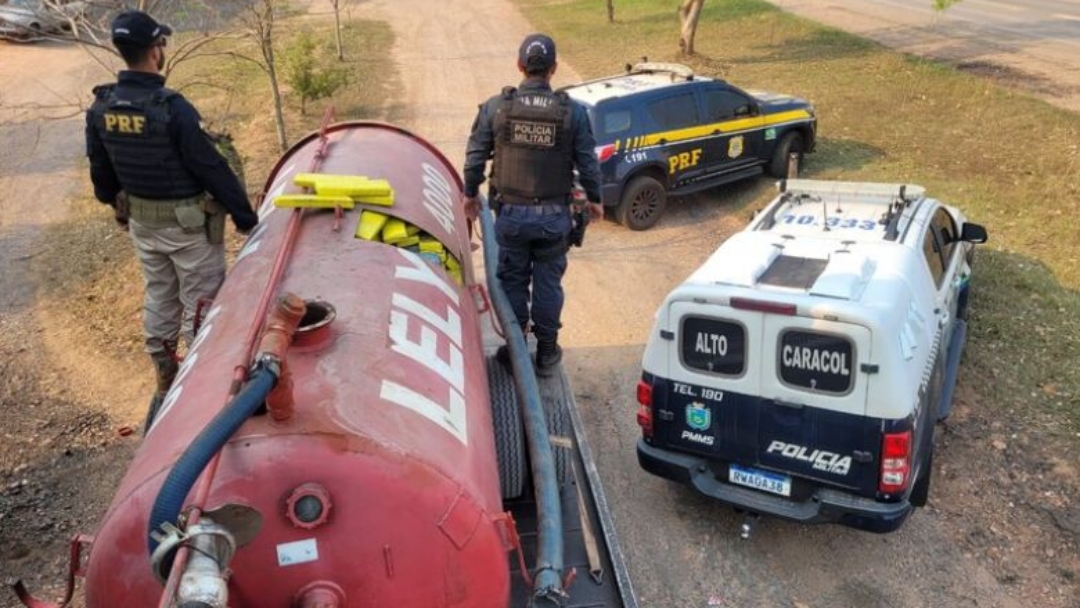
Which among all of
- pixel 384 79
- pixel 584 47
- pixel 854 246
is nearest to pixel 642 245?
pixel 854 246

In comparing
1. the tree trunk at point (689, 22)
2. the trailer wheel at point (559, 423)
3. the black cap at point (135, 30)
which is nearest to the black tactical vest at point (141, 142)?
the black cap at point (135, 30)

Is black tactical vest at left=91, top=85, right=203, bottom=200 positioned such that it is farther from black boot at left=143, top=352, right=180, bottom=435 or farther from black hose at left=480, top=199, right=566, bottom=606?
black hose at left=480, top=199, right=566, bottom=606

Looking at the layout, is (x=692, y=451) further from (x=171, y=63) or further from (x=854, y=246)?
(x=171, y=63)

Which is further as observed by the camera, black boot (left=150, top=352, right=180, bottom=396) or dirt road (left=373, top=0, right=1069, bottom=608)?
black boot (left=150, top=352, right=180, bottom=396)

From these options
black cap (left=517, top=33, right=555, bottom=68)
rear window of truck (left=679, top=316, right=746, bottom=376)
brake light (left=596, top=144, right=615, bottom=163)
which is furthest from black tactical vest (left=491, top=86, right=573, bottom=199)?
brake light (left=596, top=144, right=615, bottom=163)

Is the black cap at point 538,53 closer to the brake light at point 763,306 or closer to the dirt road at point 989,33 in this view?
the brake light at point 763,306

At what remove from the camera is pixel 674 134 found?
427 inches

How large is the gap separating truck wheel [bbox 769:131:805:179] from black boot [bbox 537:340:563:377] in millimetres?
7319

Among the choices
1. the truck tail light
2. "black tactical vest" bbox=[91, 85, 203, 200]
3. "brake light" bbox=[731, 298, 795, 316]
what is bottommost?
the truck tail light

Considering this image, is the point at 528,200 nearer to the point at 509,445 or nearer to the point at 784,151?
the point at 509,445

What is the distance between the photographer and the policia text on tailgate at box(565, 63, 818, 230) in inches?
412

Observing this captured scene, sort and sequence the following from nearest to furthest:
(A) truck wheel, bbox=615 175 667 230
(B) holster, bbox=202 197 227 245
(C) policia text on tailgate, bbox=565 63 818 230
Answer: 1. (B) holster, bbox=202 197 227 245
2. (C) policia text on tailgate, bbox=565 63 818 230
3. (A) truck wheel, bbox=615 175 667 230

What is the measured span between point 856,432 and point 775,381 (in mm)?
549

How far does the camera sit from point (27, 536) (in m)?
5.46
